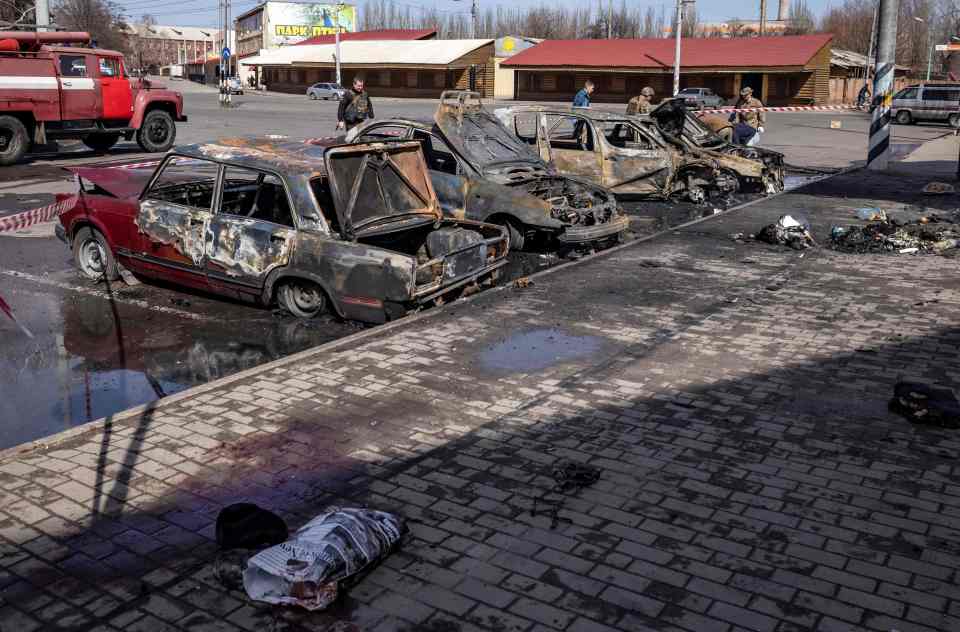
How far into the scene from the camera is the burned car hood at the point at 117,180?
8.67 meters

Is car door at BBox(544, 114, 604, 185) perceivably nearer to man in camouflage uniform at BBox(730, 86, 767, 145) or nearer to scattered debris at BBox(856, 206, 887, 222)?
scattered debris at BBox(856, 206, 887, 222)

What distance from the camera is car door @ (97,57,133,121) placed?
2120 cm

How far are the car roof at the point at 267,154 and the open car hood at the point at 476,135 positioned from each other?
9.15 feet

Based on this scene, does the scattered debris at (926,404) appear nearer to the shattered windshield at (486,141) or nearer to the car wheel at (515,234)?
the car wheel at (515,234)

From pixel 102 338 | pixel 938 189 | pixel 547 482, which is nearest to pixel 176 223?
pixel 102 338

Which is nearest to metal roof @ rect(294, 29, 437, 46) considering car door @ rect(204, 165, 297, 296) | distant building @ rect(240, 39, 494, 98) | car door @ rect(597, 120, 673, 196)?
distant building @ rect(240, 39, 494, 98)

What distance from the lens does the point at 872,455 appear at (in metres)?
5.05

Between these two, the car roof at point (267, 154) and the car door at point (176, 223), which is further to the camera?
the car door at point (176, 223)

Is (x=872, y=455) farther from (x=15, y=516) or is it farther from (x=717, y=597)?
(x=15, y=516)

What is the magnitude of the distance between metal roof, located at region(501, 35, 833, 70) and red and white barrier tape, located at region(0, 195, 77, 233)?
170 ft

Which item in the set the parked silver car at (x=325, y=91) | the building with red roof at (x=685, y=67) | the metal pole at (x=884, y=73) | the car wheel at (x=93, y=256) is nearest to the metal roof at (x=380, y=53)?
the building with red roof at (x=685, y=67)

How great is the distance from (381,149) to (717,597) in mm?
5406

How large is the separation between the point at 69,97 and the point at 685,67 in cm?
4446

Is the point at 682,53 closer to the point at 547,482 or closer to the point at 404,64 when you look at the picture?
the point at 404,64
